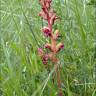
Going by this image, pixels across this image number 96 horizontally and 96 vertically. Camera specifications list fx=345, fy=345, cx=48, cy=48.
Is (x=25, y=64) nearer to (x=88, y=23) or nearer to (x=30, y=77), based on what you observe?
(x=30, y=77)

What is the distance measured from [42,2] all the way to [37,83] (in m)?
0.43

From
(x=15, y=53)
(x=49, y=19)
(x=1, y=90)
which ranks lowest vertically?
(x=1, y=90)

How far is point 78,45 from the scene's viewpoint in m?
2.20

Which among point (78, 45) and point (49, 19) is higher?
point (49, 19)

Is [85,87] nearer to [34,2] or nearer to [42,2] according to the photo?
[42,2]

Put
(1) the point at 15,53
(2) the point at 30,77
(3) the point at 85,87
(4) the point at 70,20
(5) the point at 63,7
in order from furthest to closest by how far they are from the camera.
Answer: (5) the point at 63,7
(4) the point at 70,20
(1) the point at 15,53
(2) the point at 30,77
(3) the point at 85,87

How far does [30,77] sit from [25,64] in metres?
0.10

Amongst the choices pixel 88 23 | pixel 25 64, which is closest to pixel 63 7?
pixel 88 23

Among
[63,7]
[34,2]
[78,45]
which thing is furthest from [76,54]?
[34,2]

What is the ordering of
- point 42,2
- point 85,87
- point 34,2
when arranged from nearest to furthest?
point 42,2
point 85,87
point 34,2

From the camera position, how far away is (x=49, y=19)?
165 centimetres

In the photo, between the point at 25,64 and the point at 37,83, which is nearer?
the point at 37,83

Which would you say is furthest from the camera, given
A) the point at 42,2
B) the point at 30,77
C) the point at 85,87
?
the point at 30,77

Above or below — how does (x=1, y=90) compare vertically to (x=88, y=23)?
below
